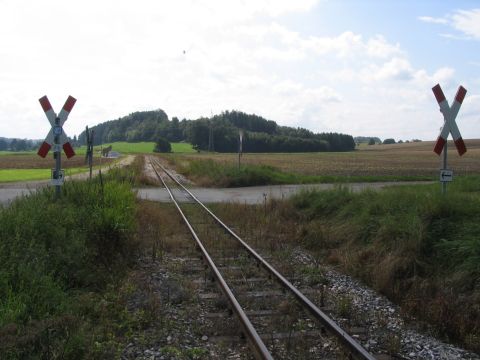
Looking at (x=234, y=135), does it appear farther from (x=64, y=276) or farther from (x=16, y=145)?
(x=64, y=276)

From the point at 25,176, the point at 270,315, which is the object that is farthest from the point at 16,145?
the point at 270,315

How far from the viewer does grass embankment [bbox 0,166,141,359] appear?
4262 mm

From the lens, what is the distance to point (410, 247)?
23.2ft

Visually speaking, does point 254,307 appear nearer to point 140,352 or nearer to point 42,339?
point 140,352

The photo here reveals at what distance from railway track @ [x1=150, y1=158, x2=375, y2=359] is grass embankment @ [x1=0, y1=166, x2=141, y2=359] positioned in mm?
1186

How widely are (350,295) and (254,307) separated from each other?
1.45m

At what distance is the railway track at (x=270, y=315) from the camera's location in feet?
14.9

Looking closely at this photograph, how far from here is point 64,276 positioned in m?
6.04

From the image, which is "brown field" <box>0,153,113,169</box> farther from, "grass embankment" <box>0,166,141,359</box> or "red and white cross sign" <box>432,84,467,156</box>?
"red and white cross sign" <box>432,84,467,156</box>

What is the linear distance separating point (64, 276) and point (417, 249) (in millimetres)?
5047

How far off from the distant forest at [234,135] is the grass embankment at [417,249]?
3000 inches

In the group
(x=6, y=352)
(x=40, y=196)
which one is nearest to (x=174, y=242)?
(x=40, y=196)

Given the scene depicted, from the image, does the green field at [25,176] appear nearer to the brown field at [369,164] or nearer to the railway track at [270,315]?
the brown field at [369,164]

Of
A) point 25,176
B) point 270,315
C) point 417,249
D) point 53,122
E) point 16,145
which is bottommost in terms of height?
point 270,315
